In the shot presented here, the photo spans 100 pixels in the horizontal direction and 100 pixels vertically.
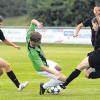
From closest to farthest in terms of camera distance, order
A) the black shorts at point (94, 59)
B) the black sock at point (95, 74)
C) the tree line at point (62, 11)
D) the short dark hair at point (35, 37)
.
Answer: the short dark hair at point (35, 37)
the black shorts at point (94, 59)
the black sock at point (95, 74)
the tree line at point (62, 11)

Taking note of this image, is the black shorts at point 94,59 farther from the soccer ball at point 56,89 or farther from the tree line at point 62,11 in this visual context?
the tree line at point 62,11

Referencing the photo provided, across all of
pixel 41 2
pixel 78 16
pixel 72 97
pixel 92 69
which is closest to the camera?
pixel 72 97

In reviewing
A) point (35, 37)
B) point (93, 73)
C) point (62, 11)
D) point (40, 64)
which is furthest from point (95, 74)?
point (62, 11)

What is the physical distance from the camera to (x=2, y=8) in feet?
367

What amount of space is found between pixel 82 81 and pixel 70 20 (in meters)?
49.2

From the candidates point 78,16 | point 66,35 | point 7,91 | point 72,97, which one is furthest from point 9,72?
point 78,16

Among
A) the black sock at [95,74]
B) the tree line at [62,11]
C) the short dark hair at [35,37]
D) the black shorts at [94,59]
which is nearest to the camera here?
the short dark hair at [35,37]

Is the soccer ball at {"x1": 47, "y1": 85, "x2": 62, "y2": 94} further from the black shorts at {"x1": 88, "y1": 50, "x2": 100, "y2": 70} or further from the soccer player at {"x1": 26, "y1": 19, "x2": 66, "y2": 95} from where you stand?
the black shorts at {"x1": 88, "y1": 50, "x2": 100, "y2": 70}

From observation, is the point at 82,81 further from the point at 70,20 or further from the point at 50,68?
the point at 70,20

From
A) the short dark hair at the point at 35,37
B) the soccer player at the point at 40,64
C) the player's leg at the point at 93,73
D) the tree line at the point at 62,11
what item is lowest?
the tree line at the point at 62,11

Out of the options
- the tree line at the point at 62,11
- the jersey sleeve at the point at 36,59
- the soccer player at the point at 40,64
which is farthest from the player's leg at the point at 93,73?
the tree line at the point at 62,11

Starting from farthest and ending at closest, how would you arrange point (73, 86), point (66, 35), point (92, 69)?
1. point (66, 35)
2. point (73, 86)
3. point (92, 69)

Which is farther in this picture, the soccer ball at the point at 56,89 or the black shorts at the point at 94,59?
the soccer ball at the point at 56,89

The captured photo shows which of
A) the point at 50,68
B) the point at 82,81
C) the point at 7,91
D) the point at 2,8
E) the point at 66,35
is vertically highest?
the point at 50,68
